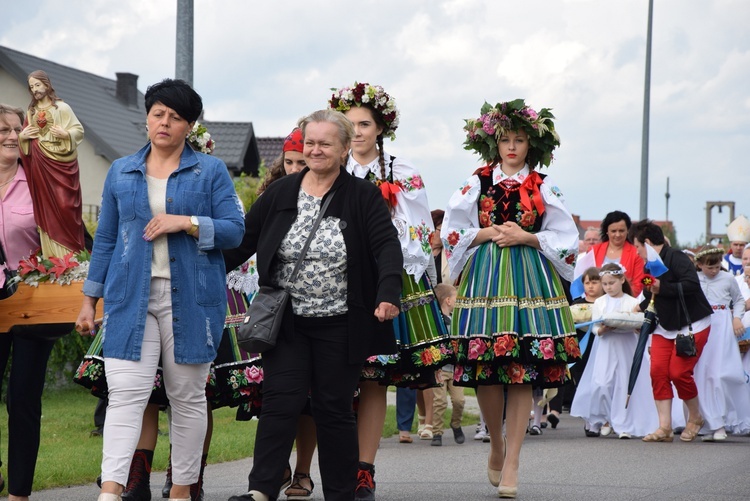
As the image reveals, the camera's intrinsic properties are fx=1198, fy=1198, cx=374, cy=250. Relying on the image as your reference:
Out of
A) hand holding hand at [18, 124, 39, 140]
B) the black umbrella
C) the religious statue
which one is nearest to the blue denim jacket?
the religious statue

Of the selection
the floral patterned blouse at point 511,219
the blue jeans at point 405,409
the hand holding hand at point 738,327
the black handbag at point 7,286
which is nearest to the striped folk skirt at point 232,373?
the black handbag at point 7,286

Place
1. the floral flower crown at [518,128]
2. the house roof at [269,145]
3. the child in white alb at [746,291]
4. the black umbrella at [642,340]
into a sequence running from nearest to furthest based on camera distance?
the floral flower crown at [518,128] < the black umbrella at [642,340] < the child in white alb at [746,291] < the house roof at [269,145]

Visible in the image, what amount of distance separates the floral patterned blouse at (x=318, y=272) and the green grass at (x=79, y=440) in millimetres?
2643

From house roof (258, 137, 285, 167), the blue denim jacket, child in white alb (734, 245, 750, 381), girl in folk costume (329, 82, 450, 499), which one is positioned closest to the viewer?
the blue denim jacket

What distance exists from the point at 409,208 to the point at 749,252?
27.4 ft

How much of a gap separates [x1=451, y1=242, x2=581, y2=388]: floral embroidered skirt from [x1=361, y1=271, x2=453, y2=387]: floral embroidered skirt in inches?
12.9

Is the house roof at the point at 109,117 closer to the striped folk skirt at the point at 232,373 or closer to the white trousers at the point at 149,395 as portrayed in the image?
the striped folk skirt at the point at 232,373

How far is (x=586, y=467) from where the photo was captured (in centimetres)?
895

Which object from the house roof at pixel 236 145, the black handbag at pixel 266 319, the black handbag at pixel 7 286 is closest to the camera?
the black handbag at pixel 266 319

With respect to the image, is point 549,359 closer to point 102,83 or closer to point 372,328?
point 372,328

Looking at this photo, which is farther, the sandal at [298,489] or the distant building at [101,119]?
the distant building at [101,119]

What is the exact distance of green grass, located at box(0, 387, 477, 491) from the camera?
805cm

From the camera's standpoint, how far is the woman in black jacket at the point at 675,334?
1171 cm

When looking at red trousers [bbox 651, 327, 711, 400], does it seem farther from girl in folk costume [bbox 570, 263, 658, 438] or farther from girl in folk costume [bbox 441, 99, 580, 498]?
girl in folk costume [bbox 441, 99, 580, 498]
